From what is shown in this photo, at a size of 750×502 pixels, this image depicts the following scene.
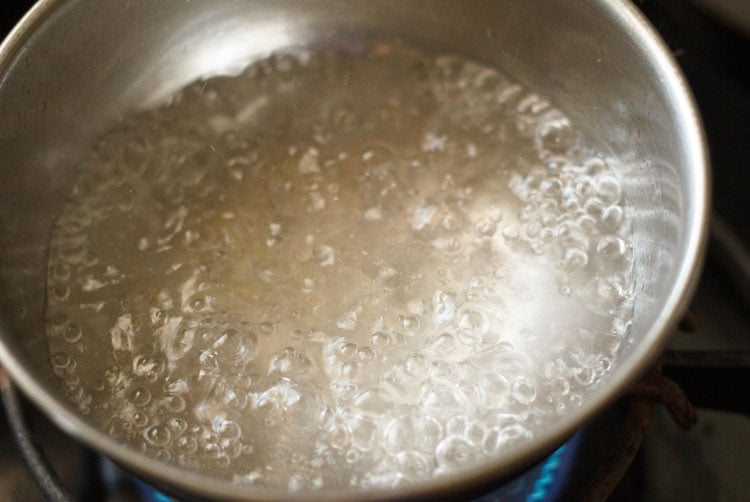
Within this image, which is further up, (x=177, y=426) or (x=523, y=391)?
(x=177, y=426)

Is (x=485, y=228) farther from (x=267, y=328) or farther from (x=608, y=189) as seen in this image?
(x=267, y=328)

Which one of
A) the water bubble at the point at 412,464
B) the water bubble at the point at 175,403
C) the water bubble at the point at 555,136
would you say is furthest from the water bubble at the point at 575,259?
the water bubble at the point at 175,403

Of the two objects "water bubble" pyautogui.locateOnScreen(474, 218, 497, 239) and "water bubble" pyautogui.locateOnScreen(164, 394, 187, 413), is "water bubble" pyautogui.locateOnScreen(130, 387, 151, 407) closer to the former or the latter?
"water bubble" pyautogui.locateOnScreen(164, 394, 187, 413)

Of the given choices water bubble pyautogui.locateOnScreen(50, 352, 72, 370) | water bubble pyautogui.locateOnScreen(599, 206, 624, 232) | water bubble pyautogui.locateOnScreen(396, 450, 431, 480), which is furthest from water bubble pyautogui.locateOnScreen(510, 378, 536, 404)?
water bubble pyautogui.locateOnScreen(50, 352, 72, 370)

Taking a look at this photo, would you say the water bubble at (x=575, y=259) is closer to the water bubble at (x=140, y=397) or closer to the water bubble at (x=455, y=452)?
the water bubble at (x=455, y=452)

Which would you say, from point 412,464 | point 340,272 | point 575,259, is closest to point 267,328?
point 340,272

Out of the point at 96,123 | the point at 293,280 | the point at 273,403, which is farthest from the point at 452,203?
the point at 96,123
